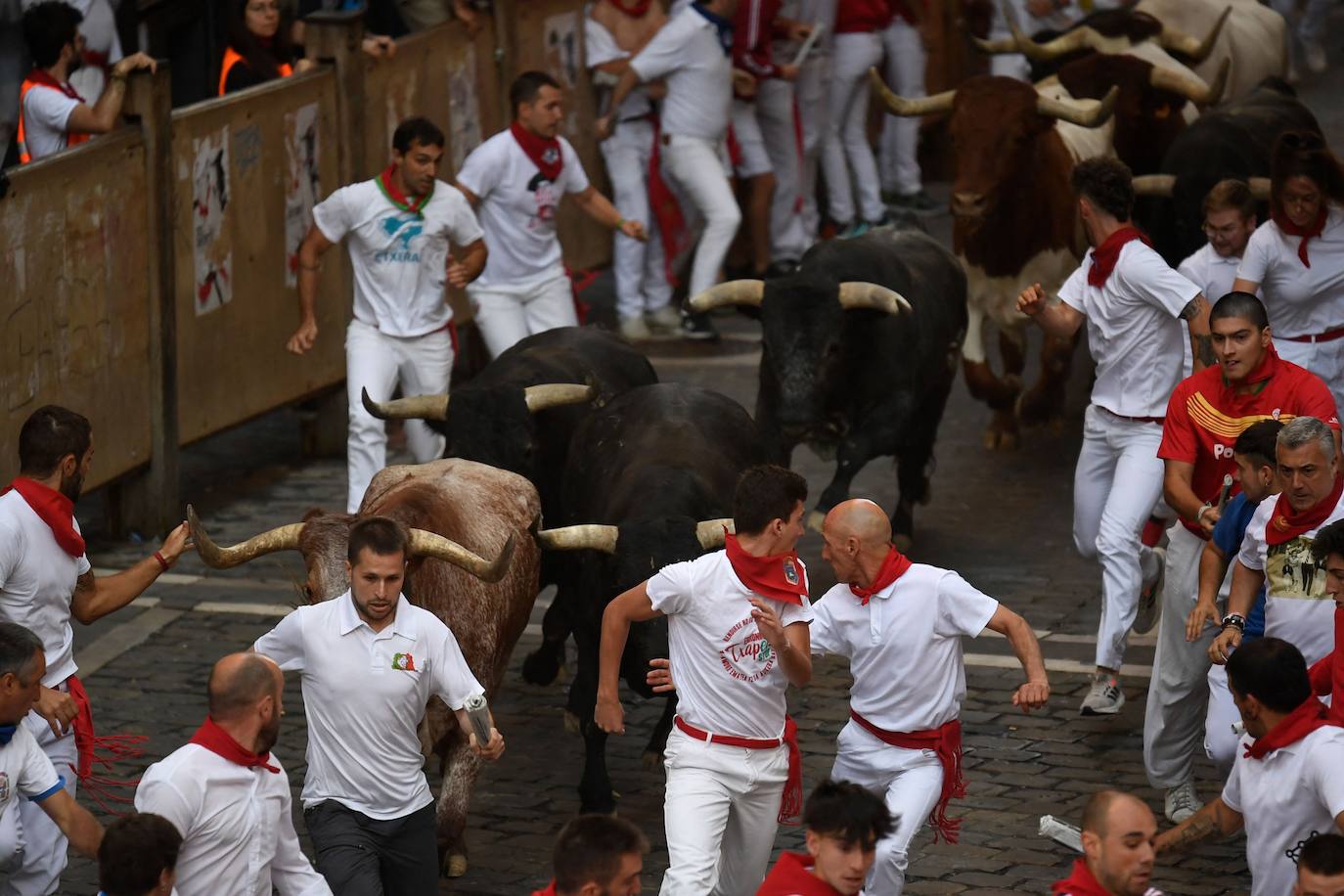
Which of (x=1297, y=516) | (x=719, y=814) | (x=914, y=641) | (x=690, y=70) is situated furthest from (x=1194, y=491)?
(x=690, y=70)

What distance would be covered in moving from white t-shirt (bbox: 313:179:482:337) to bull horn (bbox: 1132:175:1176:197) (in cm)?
415

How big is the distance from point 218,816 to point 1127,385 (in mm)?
4871

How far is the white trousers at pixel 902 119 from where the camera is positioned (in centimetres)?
1819

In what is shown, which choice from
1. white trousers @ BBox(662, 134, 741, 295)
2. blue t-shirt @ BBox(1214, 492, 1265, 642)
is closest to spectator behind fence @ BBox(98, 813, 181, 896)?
blue t-shirt @ BBox(1214, 492, 1265, 642)

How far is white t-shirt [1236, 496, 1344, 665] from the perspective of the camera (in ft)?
23.7

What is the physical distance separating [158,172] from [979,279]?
492 cm

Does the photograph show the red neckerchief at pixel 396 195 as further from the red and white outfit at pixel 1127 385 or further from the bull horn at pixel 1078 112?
the bull horn at pixel 1078 112

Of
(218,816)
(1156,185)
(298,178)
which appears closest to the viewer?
(218,816)

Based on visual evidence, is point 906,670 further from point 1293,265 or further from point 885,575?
point 1293,265

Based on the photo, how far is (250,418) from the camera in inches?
528

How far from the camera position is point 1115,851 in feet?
17.9

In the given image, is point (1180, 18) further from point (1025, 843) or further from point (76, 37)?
point (1025, 843)

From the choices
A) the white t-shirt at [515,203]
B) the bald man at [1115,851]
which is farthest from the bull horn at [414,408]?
the bald man at [1115,851]

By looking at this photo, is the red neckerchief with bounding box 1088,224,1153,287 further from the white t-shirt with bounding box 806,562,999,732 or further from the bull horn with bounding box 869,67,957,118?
the bull horn with bounding box 869,67,957,118
